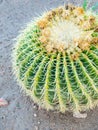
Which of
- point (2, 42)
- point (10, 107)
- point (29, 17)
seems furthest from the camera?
point (29, 17)

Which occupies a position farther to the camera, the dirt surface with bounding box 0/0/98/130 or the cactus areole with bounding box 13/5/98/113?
the dirt surface with bounding box 0/0/98/130

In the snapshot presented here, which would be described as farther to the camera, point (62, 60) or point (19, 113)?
point (19, 113)

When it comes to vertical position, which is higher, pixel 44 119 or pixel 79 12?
pixel 79 12

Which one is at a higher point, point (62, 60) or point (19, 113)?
point (62, 60)

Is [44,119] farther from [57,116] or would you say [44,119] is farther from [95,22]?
[95,22]

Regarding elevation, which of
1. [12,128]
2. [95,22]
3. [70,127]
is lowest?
[70,127]

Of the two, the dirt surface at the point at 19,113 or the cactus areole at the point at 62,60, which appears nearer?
the cactus areole at the point at 62,60

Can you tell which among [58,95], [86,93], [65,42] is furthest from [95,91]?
[65,42]

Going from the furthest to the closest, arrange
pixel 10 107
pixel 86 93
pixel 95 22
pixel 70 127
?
pixel 10 107, pixel 70 127, pixel 95 22, pixel 86 93
